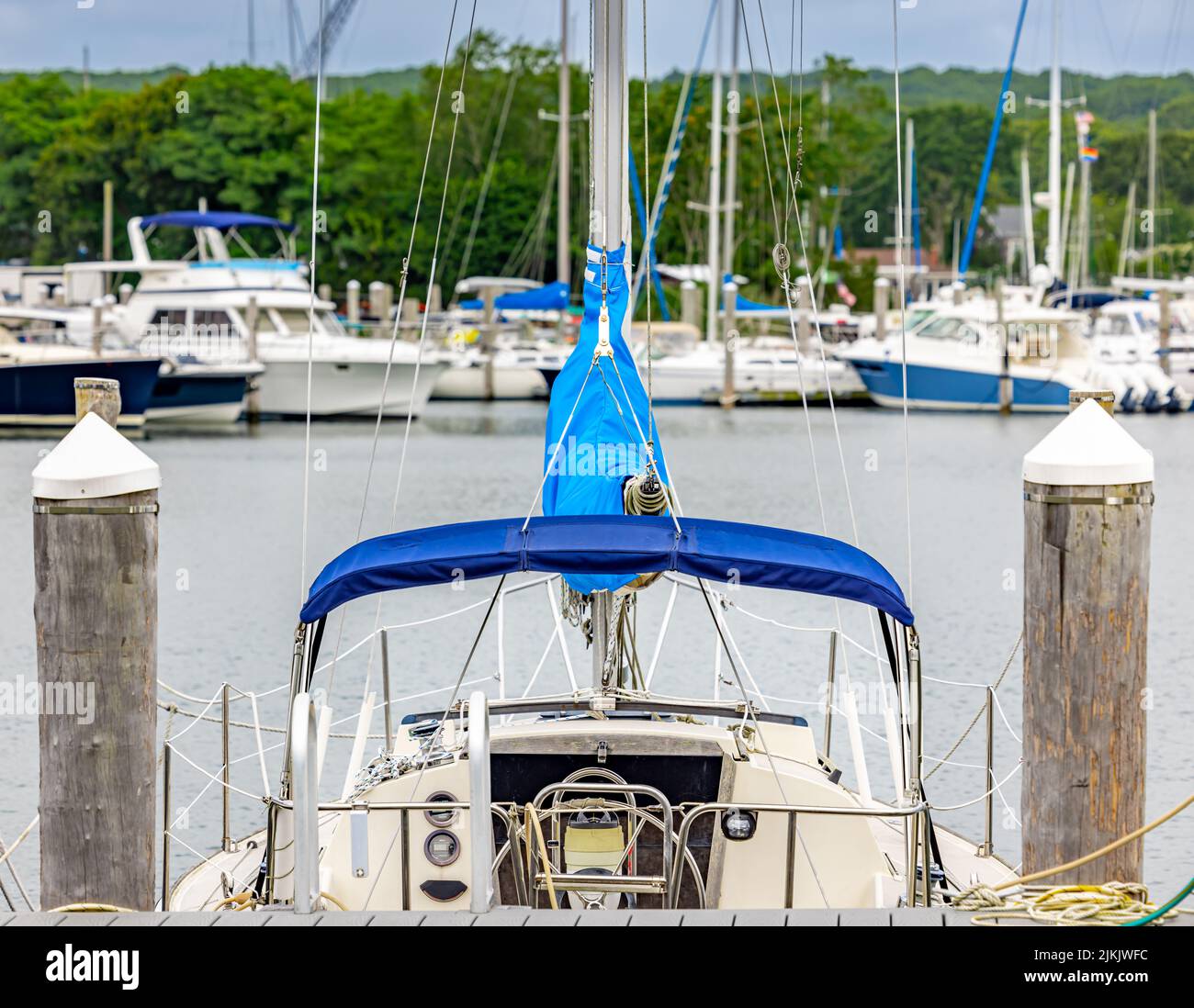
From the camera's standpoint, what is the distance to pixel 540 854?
6.00m

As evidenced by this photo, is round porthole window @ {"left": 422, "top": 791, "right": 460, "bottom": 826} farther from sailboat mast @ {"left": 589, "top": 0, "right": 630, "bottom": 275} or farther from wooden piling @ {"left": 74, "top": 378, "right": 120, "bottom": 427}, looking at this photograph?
sailboat mast @ {"left": 589, "top": 0, "right": 630, "bottom": 275}

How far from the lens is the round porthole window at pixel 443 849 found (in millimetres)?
6520

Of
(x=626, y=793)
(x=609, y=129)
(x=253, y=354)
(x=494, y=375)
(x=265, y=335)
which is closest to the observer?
(x=626, y=793)

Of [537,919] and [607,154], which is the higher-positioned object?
[607,154]

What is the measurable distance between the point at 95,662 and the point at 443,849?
4.96 feet

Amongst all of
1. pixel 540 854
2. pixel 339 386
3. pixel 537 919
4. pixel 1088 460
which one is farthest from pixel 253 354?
pixel 537 919

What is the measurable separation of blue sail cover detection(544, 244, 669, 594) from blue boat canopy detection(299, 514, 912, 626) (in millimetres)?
1335

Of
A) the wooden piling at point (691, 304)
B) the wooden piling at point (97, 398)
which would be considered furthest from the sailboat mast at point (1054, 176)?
the wooden piling at point (97, 398)

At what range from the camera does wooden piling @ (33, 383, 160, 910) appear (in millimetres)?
5789

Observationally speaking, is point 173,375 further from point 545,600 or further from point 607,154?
point 607,154

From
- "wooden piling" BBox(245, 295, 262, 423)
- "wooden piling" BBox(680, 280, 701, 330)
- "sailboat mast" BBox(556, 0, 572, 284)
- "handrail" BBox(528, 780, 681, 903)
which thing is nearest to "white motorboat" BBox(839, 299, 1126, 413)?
"wooden piling" BBox(680, 280, 701, 330)

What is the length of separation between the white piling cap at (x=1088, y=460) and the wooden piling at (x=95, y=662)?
3.05 meters

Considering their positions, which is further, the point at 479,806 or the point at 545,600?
the point at 545,600
